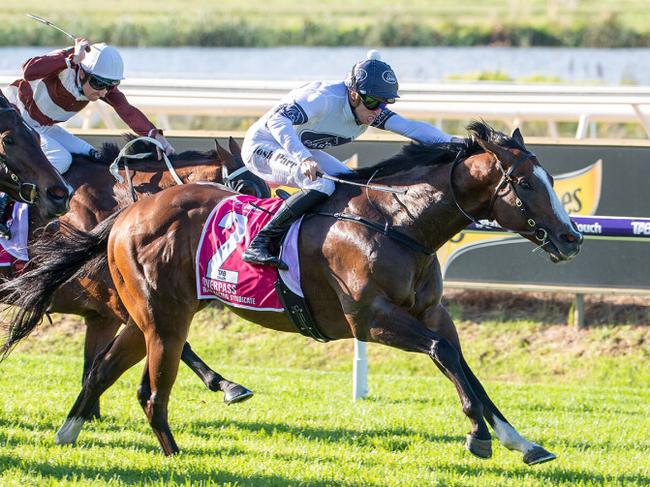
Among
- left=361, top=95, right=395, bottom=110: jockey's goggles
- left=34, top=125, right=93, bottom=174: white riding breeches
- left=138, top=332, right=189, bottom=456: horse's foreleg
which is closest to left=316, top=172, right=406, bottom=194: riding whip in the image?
left=361, top=95, right=395, bottom=110: jockey's goggles

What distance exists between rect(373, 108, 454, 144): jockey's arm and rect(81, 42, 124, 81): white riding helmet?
6.30ft

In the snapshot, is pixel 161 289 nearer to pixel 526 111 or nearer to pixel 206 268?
pixel 206 268

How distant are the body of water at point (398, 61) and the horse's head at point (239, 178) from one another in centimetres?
1662

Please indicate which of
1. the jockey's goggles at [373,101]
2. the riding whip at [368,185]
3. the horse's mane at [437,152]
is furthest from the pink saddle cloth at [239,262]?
the jockey's goggles at [373,101]

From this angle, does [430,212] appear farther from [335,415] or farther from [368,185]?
[335,415]

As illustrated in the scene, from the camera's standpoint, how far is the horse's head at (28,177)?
5496mm

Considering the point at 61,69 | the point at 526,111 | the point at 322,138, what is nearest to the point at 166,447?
the point at 322,138

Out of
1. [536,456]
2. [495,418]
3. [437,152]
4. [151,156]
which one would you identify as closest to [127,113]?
[151,156]

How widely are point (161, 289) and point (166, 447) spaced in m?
0.83

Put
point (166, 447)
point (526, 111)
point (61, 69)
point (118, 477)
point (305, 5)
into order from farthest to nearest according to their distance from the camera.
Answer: point (305, 5) → point (526, 111) → point (61, 69) → point (166, 447) → point (118, 477)

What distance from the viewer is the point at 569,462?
5801 millimetres

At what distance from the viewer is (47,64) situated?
22.9ft

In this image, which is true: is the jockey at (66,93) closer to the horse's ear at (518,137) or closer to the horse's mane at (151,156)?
the horse's mane at (151,156)

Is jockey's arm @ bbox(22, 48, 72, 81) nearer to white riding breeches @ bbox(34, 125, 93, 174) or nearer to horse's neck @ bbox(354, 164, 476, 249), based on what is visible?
white riding breeches @ bbox(34, 125, 93, 174)
